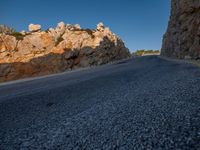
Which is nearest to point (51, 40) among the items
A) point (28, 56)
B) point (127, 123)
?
point (28, 56)

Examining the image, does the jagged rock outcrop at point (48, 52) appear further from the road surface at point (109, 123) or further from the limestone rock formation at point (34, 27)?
the road surface at point (109, 123)

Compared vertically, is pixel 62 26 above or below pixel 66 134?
above

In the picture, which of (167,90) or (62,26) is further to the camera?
(62,26)

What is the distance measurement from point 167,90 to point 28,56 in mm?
42405

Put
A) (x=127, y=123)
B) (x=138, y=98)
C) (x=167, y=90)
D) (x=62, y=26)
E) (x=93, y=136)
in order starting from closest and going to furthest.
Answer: (x=93, y=136) < (x=127, y=123) < (x=138, y=98) < (x=167, y=90) < (x=62, y=26)

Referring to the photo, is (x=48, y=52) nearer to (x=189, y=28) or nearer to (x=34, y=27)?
(x=34, y=27)

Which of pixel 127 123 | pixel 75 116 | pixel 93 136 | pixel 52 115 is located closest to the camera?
pixel 93 136

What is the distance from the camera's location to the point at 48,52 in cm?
4881

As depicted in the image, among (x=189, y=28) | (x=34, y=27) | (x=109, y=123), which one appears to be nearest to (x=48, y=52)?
(x=34, y=27)

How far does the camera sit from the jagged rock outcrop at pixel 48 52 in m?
43.2

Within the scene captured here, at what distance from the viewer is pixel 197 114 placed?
573 cm

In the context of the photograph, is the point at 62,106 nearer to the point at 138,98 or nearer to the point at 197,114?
the point at 138,98

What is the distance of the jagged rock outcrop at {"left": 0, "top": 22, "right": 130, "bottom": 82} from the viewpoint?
43156 millimetres

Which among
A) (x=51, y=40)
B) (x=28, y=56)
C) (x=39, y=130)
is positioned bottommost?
(x=39, y=130)
